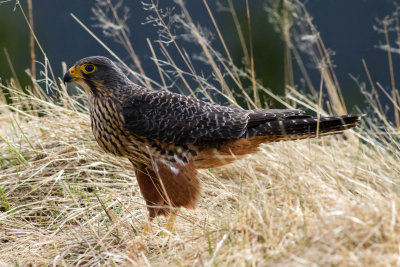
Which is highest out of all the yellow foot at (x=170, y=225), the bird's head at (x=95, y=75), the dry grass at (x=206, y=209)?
the bird's head at (x=95, y=75)

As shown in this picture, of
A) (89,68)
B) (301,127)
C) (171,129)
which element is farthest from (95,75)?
(301,127)

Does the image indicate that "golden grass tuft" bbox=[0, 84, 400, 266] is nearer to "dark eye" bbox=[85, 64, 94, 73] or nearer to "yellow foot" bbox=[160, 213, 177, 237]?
"yellow foot" bbox=[160, 213, 177, 237]

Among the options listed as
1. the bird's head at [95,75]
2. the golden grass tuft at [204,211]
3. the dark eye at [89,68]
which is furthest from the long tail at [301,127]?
the dark eye at [89,68]

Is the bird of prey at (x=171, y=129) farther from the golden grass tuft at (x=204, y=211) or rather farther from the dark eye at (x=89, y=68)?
the golden grass tuft at (x=204, y=211)

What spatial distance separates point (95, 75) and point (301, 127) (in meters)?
1.26

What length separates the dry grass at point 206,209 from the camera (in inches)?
84.6

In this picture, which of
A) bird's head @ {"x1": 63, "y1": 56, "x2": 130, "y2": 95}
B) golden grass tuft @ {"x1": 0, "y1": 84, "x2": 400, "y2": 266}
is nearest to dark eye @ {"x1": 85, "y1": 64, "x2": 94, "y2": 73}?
bird's head @ {"x1": 63, "y1": 56, "x2": 130, "y2": 95}

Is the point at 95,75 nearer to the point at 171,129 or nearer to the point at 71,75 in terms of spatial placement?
the point at 71,75

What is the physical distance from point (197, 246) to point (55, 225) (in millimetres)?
1286

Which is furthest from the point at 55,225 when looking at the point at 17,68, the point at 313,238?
the point at 17,68

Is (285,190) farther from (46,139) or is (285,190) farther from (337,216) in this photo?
(46,139)

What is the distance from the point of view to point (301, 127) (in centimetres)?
325

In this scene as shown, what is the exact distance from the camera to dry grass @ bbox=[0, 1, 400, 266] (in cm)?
215

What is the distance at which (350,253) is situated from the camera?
1960 millimetres
